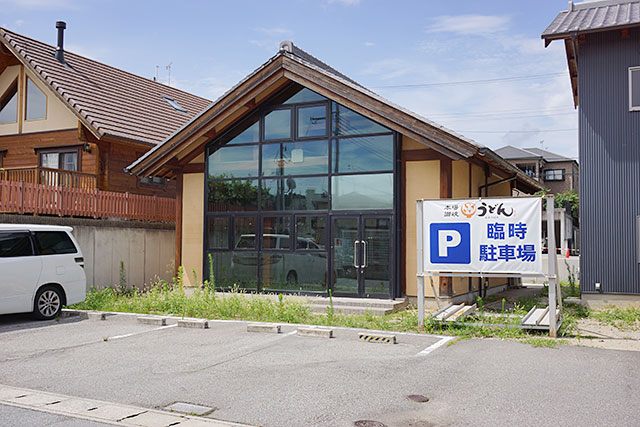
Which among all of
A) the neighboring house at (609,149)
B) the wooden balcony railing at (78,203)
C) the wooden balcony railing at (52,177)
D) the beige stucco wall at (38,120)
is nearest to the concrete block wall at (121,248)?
the wooden balcony railing at (78,203)

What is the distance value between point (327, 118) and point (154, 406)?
9.34 m

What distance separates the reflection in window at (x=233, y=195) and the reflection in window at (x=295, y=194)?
1.08 ft

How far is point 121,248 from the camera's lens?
16.6m

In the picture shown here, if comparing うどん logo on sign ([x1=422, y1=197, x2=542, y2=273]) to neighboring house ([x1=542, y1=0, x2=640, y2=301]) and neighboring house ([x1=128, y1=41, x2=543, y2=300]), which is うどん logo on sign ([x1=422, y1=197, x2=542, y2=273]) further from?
neighboring house ([x1=542, y1=0, x2=640, y2=301])

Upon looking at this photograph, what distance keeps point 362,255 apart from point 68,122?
11622mm

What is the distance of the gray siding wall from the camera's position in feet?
41.4

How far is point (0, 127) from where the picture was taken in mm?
20891

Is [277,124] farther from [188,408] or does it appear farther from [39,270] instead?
[188,408]

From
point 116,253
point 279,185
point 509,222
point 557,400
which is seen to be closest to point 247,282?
point 279,185

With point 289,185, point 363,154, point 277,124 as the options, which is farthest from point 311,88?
point 289,185

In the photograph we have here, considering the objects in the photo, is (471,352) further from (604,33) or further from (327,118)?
(604,33)

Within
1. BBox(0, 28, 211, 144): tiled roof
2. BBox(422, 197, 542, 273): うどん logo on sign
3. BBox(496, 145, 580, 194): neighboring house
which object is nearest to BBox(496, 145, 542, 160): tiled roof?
BBox(496, 145, 580, 194): neighboring house

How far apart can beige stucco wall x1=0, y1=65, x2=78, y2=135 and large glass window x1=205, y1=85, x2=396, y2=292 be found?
6.80 meters

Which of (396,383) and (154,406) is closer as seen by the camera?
(154,406)
